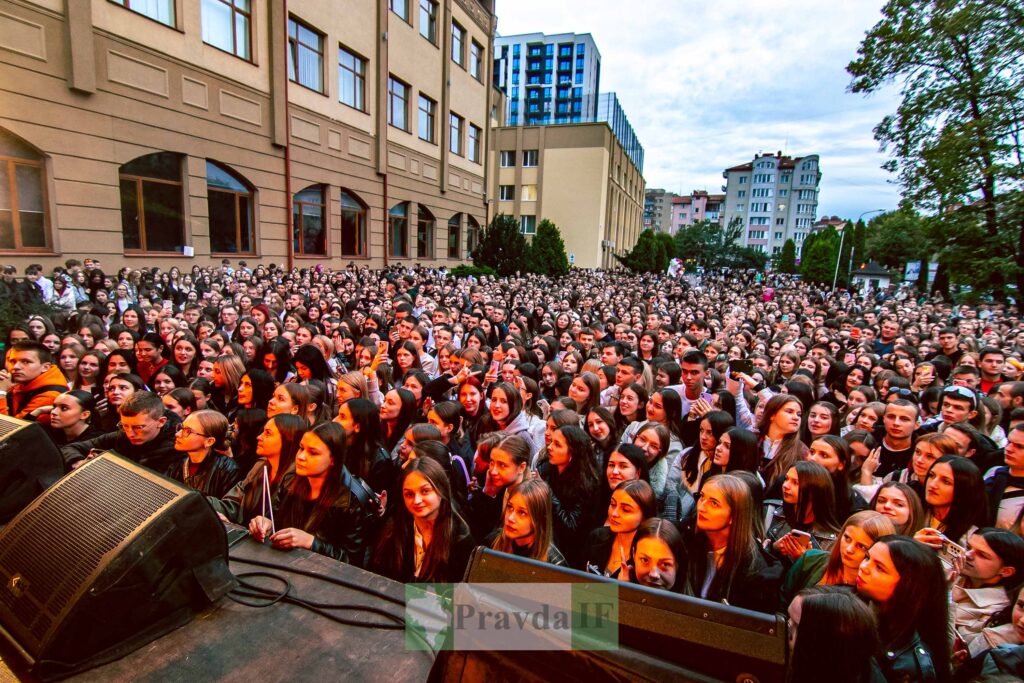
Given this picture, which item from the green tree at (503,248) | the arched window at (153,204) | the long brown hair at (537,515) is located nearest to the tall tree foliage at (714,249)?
the green tree at (503,248)

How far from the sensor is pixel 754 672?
115 centimetres

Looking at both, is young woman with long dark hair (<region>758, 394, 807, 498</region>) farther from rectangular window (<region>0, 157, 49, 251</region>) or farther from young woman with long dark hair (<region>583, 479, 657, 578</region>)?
rectangular window (<region>0, 157, 49, 251</region>)

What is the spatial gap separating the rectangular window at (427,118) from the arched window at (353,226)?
6203 millimetres

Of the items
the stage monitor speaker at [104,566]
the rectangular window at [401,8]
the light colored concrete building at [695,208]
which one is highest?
the light colored concrete building at [695,208]

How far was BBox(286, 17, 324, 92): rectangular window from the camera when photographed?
17906mm

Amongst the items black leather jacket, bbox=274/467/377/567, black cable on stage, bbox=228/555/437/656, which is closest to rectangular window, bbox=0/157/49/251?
black leather jacket, bbox=274/467/377/567

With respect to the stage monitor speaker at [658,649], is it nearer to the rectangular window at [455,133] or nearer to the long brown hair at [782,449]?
the long brown hair at [782,449]

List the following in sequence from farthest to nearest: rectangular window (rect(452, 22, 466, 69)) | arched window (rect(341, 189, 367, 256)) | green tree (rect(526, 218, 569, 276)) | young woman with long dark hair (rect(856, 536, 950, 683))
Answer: green tree (rect(526, 218, 569, 276)) < rectangular window (rect(452, 22, 466, 69)) < arched window (rect(341, 189, 367, 256)) < young woman with long dark hair (rect(856, 536, 950, 683))

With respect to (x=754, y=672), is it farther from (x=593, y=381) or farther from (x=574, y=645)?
(x=593, y=381)

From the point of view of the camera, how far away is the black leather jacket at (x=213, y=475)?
12.1 feet

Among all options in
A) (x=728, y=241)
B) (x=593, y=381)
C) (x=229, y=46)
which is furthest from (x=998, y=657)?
(x=728, y=241)

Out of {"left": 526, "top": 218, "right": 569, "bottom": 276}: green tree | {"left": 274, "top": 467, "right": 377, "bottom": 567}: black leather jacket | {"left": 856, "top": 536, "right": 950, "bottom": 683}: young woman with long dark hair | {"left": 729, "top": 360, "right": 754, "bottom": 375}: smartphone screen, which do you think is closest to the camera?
{"left": 856, "top": 536, "right": 950, "bottom": 683}: young woman with long dark hair

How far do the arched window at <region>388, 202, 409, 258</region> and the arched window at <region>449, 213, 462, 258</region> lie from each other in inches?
179

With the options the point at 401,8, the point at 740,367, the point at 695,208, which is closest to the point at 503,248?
the point at 401,8
